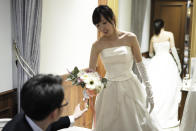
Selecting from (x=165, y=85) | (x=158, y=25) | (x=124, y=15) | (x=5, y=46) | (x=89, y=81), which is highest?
(x=124, y=15)

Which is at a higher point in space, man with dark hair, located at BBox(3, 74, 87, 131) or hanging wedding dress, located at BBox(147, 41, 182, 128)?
man with dark hair, located at BBox(3, 74, 87, 131)

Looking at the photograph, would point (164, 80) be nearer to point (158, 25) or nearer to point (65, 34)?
point (158, 25)

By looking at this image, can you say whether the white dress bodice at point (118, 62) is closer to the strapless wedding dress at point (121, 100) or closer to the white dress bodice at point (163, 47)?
the strapless wedding dress at point (121, 100)

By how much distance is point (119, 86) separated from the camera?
2.37 meters

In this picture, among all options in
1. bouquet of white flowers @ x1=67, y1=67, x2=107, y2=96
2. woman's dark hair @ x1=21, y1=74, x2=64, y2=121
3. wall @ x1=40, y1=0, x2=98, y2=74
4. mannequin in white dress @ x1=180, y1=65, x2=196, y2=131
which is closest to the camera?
woman's dark hair @ x1=21, y1=74, x2=64, y2=121

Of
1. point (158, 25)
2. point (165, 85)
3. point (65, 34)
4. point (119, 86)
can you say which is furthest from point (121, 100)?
point (158, 25)

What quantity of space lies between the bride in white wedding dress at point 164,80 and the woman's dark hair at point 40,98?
286 centimetres

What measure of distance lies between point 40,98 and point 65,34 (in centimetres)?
206

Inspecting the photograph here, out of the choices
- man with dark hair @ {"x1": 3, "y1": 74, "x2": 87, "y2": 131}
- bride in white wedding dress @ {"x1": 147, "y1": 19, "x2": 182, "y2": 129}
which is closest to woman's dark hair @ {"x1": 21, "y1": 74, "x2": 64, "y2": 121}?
man with dark hair @ {"x1": 3, "y1": 74, "x2": 87, "y2": 131}

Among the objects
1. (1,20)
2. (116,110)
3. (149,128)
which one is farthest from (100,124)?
(1,20)

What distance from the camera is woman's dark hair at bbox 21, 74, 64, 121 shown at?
4.07ft

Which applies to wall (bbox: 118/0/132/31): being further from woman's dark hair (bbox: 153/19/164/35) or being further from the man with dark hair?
the man with dark hair

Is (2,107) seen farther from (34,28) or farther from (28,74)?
(34,28)

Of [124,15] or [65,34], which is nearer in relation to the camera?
[65,34]
